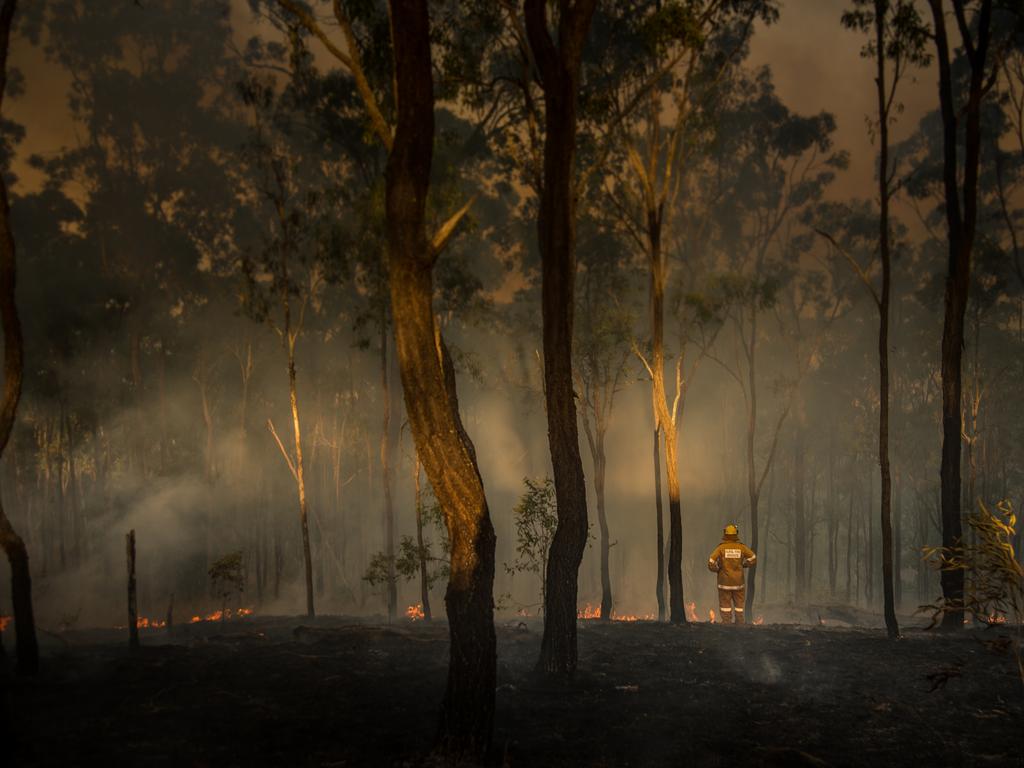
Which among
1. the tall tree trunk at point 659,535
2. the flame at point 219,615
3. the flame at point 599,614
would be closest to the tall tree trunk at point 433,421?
the tall tree trunk at point 659,535

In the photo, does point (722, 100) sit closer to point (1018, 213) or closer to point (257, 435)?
point (1018, 213)

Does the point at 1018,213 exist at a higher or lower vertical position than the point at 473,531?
higher

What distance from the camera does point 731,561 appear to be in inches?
548

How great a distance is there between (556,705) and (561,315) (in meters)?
4.62

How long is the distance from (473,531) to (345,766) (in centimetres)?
221

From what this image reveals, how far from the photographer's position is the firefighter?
1388cm

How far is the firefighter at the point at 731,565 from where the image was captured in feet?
45.5

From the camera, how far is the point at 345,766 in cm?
595

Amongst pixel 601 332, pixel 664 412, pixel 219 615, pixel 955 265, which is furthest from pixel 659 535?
pixel 219 615

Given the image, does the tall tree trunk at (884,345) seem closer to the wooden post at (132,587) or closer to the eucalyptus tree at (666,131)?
the eucalyptus tree at (666,131)

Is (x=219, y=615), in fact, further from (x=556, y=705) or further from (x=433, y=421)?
(x=433, y=421)

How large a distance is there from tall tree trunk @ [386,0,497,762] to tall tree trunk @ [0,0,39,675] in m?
5.49

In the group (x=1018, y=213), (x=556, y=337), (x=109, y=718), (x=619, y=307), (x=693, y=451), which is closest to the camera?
(x=109, y=718)


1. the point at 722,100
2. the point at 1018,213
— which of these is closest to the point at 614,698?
the point at 722,100
